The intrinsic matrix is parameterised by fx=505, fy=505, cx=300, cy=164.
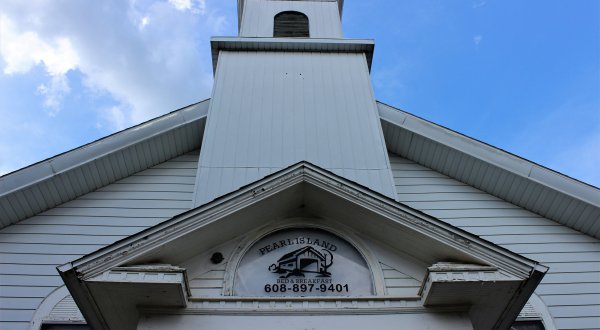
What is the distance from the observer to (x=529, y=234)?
29.4ft

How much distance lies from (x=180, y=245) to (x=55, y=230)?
12.9 feet

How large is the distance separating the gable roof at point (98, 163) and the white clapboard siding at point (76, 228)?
0.57ft

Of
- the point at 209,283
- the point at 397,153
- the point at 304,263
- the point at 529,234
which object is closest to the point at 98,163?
the point at 209,283

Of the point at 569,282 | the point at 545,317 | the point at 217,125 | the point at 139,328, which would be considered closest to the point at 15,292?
the point at 139,328

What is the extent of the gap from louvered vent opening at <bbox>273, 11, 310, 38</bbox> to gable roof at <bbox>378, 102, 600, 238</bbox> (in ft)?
13.0

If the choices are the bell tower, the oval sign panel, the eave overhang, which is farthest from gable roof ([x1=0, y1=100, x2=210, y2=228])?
the oval sign panel

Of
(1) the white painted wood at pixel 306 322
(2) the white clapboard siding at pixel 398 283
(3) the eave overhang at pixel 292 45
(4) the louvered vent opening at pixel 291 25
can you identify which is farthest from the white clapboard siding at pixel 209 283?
(4) the louvered vent opening at pixel 291 25

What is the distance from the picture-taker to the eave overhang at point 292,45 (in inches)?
457

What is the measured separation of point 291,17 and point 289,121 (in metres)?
5.03

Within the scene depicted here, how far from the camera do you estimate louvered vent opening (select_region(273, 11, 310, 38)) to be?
1327 centimetres

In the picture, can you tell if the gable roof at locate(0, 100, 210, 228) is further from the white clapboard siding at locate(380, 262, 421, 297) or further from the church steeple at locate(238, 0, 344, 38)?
the white clapboard siding at locate(380, 262, 421, 297)

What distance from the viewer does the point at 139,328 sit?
5383 millimetres

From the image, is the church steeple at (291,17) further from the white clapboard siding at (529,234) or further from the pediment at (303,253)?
the pediment at (303,253)

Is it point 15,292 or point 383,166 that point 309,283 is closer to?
point 383,166
